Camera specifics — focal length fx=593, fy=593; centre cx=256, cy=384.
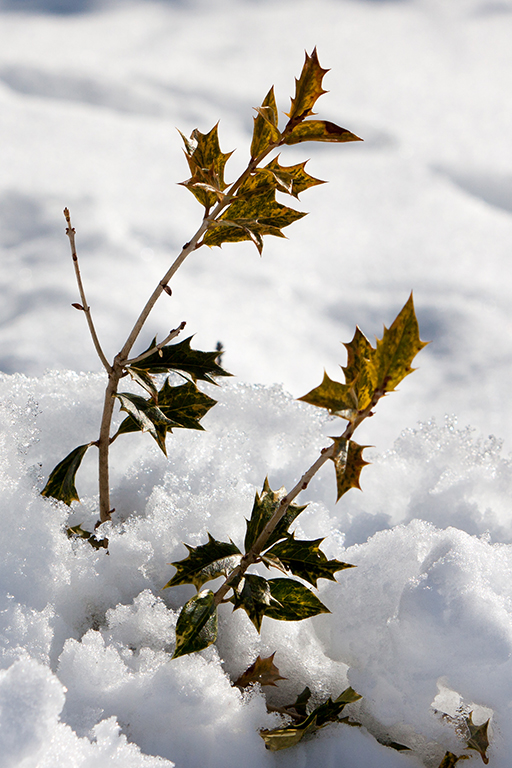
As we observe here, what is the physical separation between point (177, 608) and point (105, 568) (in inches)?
3.1

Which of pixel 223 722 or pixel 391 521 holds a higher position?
pixel 391 521

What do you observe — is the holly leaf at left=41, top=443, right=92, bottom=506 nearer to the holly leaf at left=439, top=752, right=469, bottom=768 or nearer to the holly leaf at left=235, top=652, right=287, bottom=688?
the holly leaf at left=235, top=652, right=287, bottom=688

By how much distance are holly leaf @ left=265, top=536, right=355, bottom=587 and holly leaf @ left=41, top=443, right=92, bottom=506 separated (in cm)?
21

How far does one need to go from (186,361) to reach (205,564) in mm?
192

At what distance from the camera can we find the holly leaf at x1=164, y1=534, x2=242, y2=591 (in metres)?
0.46

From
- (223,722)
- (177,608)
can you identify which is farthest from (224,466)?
(223,722)

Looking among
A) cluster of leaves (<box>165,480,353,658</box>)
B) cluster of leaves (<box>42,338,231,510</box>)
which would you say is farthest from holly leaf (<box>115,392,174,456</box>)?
cluster of leaves (<box>165,480,353,658</box>)

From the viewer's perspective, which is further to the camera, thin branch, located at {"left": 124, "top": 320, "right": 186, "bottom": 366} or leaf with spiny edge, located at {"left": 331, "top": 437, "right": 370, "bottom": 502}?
thin branch, located at {"left": 124, "top": 320, "right": 186, "bottom": 366}

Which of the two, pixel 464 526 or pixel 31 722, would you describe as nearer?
pixel 31 722

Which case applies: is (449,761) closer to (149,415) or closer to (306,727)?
(306,727)

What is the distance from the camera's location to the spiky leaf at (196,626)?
444 mm

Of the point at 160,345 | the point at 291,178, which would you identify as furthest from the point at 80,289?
the point at 291,178

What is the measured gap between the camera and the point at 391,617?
1.82 feet

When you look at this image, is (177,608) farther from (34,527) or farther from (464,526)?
(464,526)
